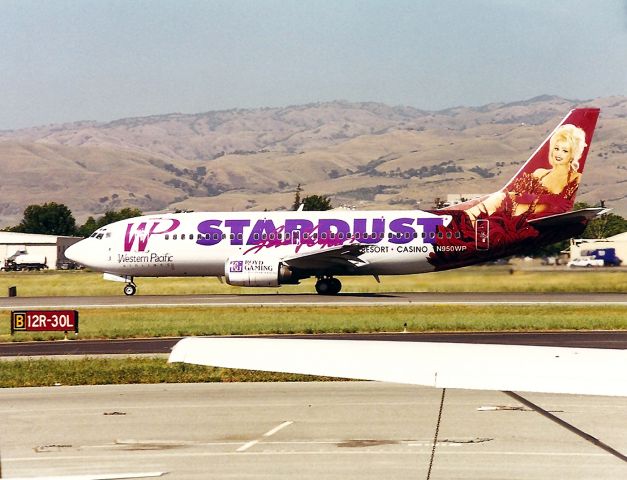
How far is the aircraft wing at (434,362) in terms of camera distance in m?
7.42

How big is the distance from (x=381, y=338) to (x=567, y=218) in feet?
65.8

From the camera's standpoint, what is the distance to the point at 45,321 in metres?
35.2

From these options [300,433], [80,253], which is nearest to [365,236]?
[80,253]

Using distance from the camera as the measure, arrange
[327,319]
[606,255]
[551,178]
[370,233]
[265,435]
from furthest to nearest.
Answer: [606,255]
[551,178]
[370,233]
[327,319]
[265,435]

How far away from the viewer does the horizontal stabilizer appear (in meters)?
48.0

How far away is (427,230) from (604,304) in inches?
377

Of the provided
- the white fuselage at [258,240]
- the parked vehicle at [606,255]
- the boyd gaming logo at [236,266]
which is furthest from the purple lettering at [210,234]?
the parked vehicle at [606,255]

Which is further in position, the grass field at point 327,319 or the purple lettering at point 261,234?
the purple lettering at point 261,234

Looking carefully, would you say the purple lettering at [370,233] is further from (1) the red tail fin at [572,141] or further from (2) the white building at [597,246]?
(2) the white building at [597,246]

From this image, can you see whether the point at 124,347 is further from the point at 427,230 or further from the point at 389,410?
the point at 427,230

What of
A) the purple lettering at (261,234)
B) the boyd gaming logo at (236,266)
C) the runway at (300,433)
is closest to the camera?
the runway at (300,433)

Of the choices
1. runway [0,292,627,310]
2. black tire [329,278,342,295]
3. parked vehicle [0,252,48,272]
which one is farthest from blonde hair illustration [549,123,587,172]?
parked vehicle [0,252,48,272]

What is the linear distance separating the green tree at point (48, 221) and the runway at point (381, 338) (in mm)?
150327

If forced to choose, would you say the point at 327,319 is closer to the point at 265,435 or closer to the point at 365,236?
the point at 365,236
